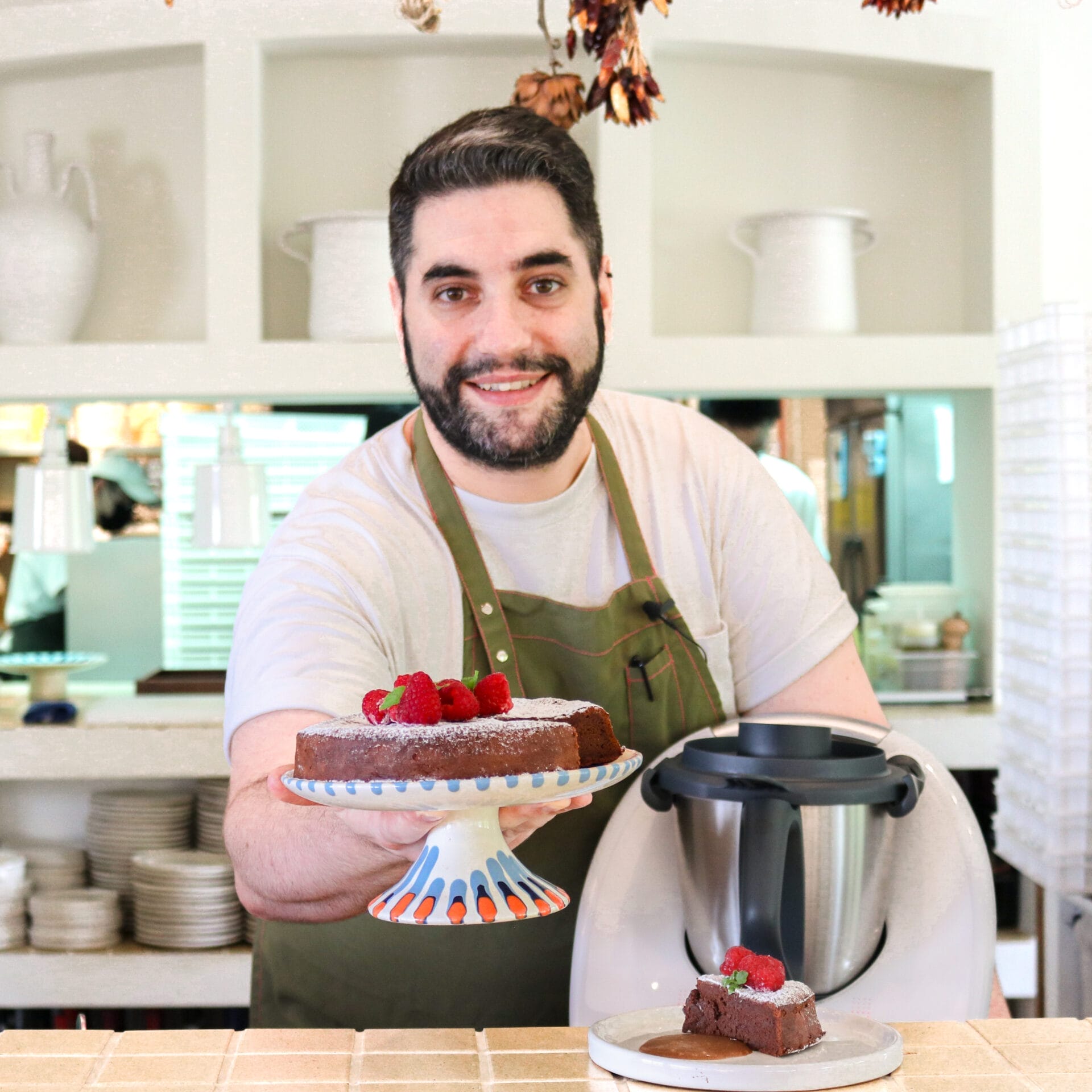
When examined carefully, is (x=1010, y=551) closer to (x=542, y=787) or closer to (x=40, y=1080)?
(x=542, y=787)

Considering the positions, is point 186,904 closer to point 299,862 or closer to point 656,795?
point 299,862

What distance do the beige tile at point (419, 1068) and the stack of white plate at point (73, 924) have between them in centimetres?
180

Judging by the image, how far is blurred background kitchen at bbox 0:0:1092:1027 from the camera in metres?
2.51

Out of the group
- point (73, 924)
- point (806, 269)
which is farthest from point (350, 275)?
point (73, 924)

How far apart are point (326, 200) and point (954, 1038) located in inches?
86.3

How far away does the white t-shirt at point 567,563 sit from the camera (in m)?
1.32

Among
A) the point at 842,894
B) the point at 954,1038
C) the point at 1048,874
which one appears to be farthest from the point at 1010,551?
the point at 954,1038

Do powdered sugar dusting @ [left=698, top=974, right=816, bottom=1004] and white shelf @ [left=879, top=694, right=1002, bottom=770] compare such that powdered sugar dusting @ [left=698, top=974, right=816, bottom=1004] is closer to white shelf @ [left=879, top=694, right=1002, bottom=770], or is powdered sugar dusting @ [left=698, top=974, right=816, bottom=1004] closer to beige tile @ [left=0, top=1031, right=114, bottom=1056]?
beige tile @ [left=0, top=1031, right=114, bottom=1056]

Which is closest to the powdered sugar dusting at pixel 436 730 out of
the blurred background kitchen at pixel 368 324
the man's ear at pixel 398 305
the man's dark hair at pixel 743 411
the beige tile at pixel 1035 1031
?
the beige tile at pixel 1035 1031

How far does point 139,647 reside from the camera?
283 centimetres

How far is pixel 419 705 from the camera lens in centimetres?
94

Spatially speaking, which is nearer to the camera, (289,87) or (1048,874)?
(1048,874)

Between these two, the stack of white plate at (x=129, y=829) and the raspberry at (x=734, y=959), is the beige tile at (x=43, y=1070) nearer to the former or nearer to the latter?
the raspberry at (x=734, y=959)

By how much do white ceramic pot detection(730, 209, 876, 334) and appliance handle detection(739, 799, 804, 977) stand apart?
5.61 ft
